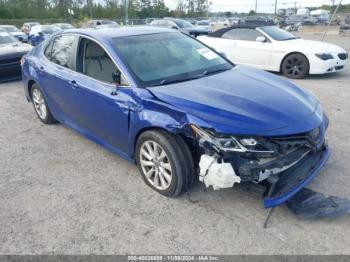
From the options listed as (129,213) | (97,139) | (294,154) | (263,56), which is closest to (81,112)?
(97,139)

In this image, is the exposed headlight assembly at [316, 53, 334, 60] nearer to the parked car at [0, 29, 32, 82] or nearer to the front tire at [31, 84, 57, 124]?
the front tire at [31, 84, 57, 124]

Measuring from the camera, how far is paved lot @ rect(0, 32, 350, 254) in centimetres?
267

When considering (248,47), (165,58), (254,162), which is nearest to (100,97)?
(165,58)

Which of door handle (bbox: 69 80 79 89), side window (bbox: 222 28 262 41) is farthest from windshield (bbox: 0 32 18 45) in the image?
door handle (bbox: 69 80 79 89)

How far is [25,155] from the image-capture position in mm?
4379

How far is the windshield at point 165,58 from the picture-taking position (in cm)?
350

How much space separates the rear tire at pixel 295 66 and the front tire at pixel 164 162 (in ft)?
Result: 20.7

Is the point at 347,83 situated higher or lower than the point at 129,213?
higher

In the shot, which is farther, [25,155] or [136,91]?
[25,155]

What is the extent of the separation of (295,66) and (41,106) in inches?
244

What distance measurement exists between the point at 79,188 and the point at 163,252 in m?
1.37

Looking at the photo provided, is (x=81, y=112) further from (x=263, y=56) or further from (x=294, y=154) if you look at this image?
(x=263, y=56)

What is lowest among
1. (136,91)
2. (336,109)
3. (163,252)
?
(163,252)

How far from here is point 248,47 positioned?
29.6ft
